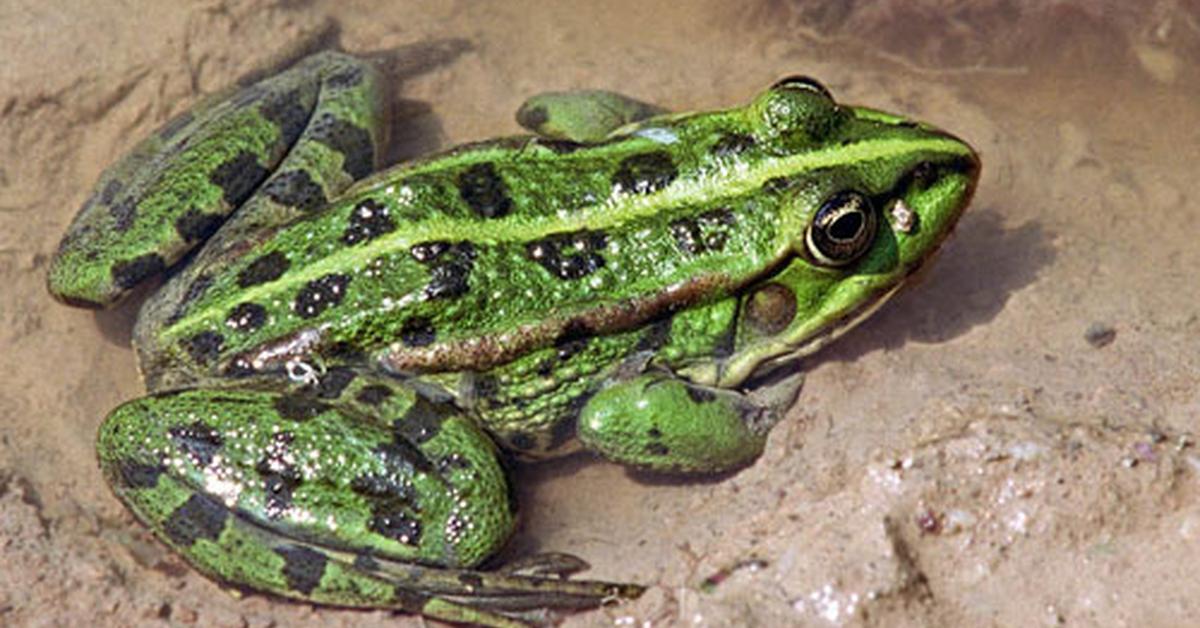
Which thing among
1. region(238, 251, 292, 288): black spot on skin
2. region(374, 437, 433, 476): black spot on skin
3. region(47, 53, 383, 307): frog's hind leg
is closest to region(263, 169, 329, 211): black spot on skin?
region(47, 53, 383, 307): frog's hind leg

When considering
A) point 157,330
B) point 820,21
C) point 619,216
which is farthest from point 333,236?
point 820,21

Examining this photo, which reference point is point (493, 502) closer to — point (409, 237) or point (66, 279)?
point (409, 237)

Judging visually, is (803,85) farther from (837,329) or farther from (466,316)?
(466,316)

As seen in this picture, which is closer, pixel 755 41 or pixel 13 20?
pixel 13 20

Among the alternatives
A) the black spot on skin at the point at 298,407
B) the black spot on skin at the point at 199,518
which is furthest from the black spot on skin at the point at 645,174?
the black spot on skin at the point at 199,518

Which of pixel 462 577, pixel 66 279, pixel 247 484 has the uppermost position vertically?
pixel 66 279

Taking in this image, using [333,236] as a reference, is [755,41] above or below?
below
